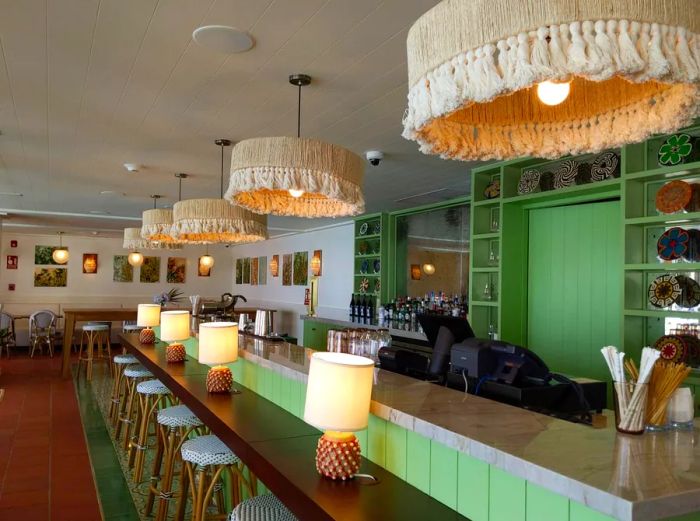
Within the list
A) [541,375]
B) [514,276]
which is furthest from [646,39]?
[514,276]

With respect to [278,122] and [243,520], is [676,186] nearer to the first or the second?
[278,122]

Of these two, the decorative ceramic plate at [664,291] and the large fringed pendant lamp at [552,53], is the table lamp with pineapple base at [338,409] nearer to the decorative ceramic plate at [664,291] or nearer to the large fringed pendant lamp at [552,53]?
the large fringed pendant lamp at [552,53]

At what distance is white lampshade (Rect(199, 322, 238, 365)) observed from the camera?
10.5 feet

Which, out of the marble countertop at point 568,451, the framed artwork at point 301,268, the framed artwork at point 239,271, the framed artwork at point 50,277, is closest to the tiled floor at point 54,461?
the marble countertop at point 568,451

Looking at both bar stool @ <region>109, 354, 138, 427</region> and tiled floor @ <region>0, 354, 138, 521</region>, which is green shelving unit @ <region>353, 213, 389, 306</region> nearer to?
bar stool @ <region>109, 354, 138, 427</region>

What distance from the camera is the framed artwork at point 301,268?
439 inches

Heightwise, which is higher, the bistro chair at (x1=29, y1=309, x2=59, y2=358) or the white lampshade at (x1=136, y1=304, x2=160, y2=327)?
the white lampshade at (x1=136, y1=304, x2=160, y2=327)

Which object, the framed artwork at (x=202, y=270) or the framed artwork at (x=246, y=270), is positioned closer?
the framed artwork at (x=246, y=270)

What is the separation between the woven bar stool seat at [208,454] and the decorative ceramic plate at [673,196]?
3102mm

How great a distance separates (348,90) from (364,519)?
2.57 meters

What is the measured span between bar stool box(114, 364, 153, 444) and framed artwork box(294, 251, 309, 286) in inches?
219

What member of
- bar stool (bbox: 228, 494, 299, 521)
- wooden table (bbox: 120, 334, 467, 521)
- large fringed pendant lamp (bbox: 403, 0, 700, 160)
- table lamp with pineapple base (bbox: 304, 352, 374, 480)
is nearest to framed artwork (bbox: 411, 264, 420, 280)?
wooden table (bbox: 120, 334, 467, 521)

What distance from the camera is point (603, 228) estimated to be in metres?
4.47

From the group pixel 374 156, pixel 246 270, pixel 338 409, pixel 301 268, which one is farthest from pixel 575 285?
pixel 246 270
